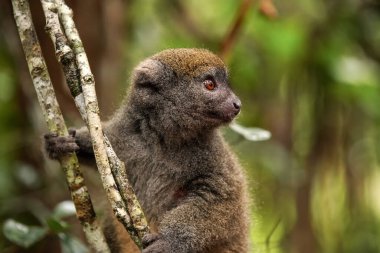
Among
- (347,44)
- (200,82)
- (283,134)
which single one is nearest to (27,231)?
(200,82)

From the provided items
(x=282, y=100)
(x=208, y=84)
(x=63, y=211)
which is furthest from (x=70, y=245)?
(x=282, y=100)

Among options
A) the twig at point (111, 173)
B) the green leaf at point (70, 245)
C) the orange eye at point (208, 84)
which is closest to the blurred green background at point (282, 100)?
the orange eye at point (208, 84)

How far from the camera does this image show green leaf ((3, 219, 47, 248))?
19.3 ft

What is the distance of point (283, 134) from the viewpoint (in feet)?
31.9

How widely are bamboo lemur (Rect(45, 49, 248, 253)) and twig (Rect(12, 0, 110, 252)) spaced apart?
411mm

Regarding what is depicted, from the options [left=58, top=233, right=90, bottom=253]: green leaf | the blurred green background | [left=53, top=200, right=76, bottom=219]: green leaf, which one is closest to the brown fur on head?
[left=53, top=200, right=76, bottom=219]: green leaf

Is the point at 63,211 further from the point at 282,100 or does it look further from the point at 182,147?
the point at 282,100

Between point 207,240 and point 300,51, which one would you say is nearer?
point 207,240

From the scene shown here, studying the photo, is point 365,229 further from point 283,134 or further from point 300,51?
point 300,51

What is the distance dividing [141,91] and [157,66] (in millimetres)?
251

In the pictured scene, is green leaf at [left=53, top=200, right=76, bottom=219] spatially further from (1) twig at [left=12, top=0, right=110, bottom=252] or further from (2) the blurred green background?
(2) the blurred green background

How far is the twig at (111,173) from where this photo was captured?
486 cm

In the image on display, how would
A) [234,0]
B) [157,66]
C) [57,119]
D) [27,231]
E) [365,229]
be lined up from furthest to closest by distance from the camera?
[234,0]
[365,229]
[157,66]
[27,231]
[57,119]

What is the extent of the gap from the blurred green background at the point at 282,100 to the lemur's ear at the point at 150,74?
1650 millimetres
